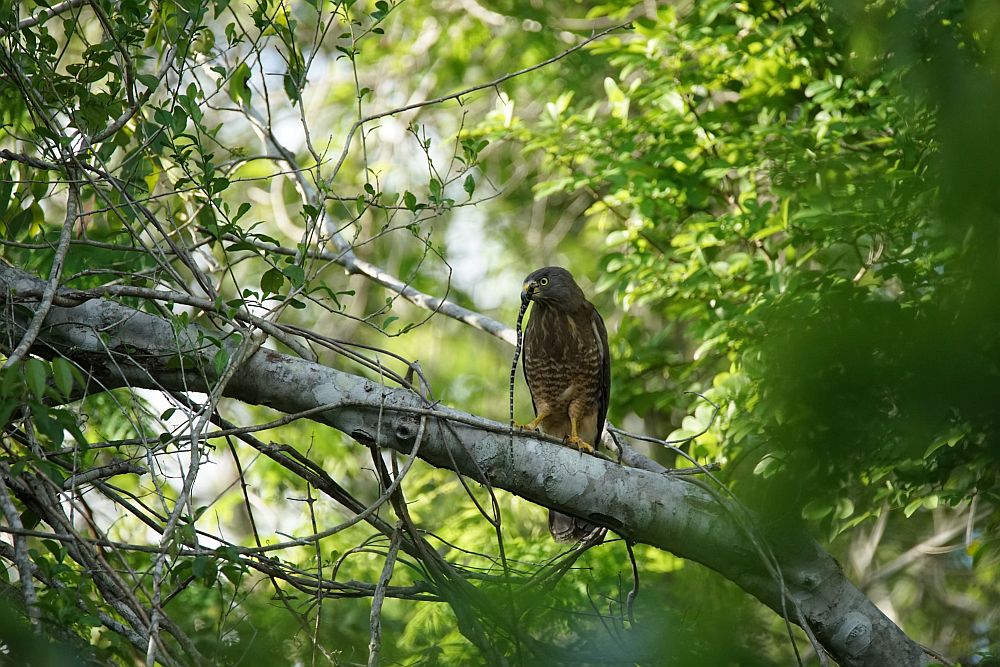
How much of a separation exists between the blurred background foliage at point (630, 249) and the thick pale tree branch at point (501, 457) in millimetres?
145

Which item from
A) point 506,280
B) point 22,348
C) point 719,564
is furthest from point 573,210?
point 22,348

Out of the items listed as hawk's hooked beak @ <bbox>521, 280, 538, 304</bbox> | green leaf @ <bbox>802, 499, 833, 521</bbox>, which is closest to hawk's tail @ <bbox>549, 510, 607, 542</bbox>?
hawk's hooked beak @ <bbox>521, 280, 538, 304</bbox>

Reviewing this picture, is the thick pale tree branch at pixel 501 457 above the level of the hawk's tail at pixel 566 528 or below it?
below

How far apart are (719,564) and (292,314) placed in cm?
680

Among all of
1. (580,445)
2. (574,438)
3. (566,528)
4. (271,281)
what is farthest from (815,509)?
(566,528)

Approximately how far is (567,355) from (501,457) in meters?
1.85

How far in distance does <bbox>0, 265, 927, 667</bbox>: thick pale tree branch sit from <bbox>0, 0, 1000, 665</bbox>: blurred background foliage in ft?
0.48

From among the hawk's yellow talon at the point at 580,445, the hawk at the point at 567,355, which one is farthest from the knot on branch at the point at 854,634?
the hawk at the point at 567,355

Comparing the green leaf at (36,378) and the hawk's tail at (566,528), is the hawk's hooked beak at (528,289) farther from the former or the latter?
the green leaf at (36,378)

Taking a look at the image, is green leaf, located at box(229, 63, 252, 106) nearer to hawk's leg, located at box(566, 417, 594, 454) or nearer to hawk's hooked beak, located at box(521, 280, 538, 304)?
hawk's hooked beak, located at box(521, 280, 538, 304)

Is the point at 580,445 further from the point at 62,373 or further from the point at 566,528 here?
the point at 62,373

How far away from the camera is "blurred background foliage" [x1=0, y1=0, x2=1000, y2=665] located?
102 cm

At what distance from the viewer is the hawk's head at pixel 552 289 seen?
14.8 ft

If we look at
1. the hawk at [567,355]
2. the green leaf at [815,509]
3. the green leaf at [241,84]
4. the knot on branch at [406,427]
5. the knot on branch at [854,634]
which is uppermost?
the green leaf at [241,84]
